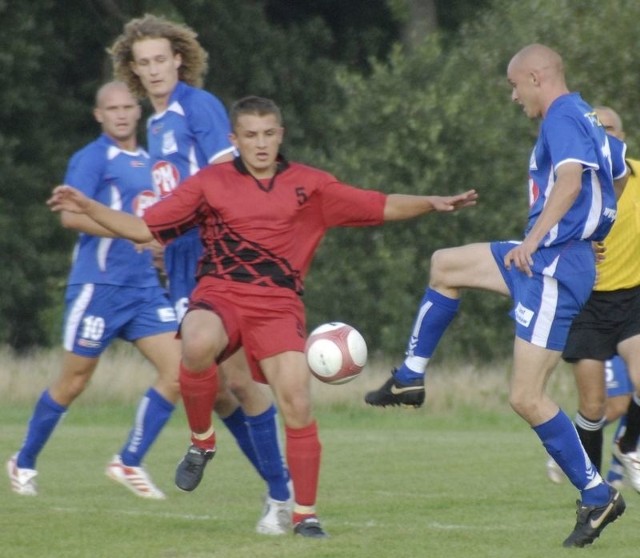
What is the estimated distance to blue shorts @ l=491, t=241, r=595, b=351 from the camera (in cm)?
684

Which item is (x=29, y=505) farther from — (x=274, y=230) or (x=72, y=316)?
(x=274, y=230)

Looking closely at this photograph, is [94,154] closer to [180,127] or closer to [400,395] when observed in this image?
[180,127]

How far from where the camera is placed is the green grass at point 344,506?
687cm

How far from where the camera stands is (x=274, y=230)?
7.17 m

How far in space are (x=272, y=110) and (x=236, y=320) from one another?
945mm

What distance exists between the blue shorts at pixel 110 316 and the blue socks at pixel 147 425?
1.41ft

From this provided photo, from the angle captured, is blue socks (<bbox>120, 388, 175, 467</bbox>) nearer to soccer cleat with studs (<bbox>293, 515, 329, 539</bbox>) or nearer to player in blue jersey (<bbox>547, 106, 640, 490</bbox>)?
soccer cleat with studs (<bbox>293, 515, 329, 539</bbox>)

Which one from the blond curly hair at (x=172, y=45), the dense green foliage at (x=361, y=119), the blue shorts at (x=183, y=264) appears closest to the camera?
the blue shorts at (x=183, y=264)

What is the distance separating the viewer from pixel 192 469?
747cm

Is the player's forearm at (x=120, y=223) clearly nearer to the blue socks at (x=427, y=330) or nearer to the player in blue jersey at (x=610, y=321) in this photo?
the blue socks at (x=427, y=330)

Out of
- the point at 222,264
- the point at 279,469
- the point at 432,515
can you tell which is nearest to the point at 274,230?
the point at 222,264

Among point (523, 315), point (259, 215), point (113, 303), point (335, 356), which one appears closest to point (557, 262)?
point (523, 315)

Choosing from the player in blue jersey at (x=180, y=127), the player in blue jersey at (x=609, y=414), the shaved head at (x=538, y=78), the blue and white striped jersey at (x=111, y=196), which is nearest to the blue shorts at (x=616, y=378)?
the player in blue jersey at (x=609, y=414)

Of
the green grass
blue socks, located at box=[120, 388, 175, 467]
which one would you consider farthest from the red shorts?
blue socks, located at box=[120, 388, 175, 467]
